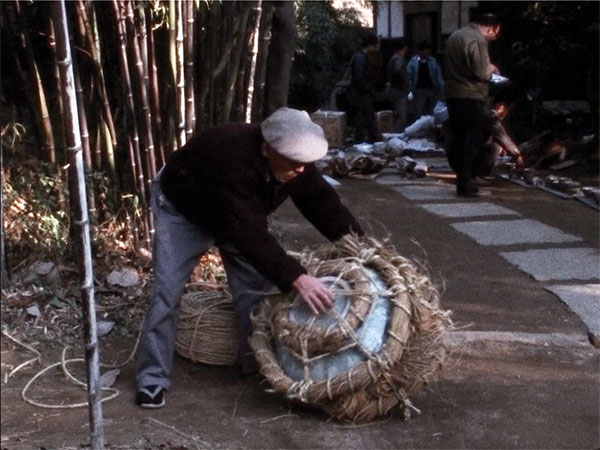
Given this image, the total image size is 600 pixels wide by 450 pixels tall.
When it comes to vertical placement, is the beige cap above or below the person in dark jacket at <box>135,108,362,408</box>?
above

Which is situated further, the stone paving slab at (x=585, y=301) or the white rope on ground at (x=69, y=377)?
the stone paving slab at (x=585, y=301)

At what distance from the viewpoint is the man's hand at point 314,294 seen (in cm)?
391

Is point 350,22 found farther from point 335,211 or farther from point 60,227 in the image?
point 335,211

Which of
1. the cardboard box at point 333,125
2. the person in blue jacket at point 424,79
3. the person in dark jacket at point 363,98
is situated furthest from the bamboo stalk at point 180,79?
the person in blue jacket at point 424,79

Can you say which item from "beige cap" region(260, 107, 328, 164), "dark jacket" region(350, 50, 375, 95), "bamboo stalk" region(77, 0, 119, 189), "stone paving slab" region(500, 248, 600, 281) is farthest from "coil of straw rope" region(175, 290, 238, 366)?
"dark jacket" region(350, 50, 375, 95)

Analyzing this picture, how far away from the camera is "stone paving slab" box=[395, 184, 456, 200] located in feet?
30.7

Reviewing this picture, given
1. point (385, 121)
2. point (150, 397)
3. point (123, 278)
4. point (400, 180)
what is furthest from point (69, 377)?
point (385, 121)

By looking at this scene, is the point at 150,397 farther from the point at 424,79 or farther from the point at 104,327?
the point at 424,79

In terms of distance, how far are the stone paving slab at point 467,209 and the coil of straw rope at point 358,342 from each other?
431 centimetres

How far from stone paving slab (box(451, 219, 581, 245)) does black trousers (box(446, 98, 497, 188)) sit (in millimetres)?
1103

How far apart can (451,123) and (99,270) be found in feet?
14.2

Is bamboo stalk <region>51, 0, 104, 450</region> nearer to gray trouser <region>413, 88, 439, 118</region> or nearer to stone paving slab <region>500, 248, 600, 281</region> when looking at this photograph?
stone paving slab <region>500, 248, 600, 281</region>

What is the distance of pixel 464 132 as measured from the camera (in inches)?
353

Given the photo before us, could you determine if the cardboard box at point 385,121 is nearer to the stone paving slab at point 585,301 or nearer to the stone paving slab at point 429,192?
the stone paving slab at point 429,192
